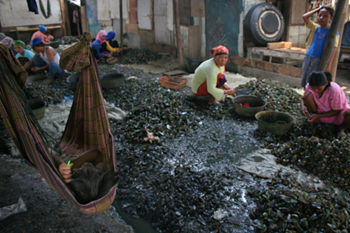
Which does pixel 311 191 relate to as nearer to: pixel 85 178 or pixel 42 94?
pixel 85 178

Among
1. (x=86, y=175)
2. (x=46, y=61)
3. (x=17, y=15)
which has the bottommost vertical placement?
(x=86, y=175)

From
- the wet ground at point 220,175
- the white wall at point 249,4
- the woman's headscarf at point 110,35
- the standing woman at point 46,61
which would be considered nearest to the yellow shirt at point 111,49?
the woman's headscarf at point 110,35

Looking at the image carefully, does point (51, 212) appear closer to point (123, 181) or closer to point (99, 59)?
point (123, 181)

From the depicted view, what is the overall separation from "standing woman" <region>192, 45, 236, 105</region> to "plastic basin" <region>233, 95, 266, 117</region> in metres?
0.21

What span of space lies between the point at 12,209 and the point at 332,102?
395cm

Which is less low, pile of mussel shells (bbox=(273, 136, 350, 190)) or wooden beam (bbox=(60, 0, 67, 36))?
wooden beam (bbox=(60, 0, 67, 36))

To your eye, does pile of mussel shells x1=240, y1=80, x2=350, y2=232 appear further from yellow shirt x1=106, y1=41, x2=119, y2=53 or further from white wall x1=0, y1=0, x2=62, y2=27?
white wall x1=0, y1=0, x2=62, y2=27

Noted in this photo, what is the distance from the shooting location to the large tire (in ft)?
20.3

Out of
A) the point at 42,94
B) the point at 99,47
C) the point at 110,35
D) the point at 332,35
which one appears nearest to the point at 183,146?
the point at 332,35

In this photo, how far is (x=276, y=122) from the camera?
3.77m

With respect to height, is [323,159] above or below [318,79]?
below

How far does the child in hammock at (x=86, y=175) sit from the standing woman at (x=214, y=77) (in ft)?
8.76

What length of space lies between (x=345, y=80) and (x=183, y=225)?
5962mm

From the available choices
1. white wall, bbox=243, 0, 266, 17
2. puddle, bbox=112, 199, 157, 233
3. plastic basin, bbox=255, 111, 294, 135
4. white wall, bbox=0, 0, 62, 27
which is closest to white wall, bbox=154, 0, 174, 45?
white wall, bbox=243, 0, 266, 17
